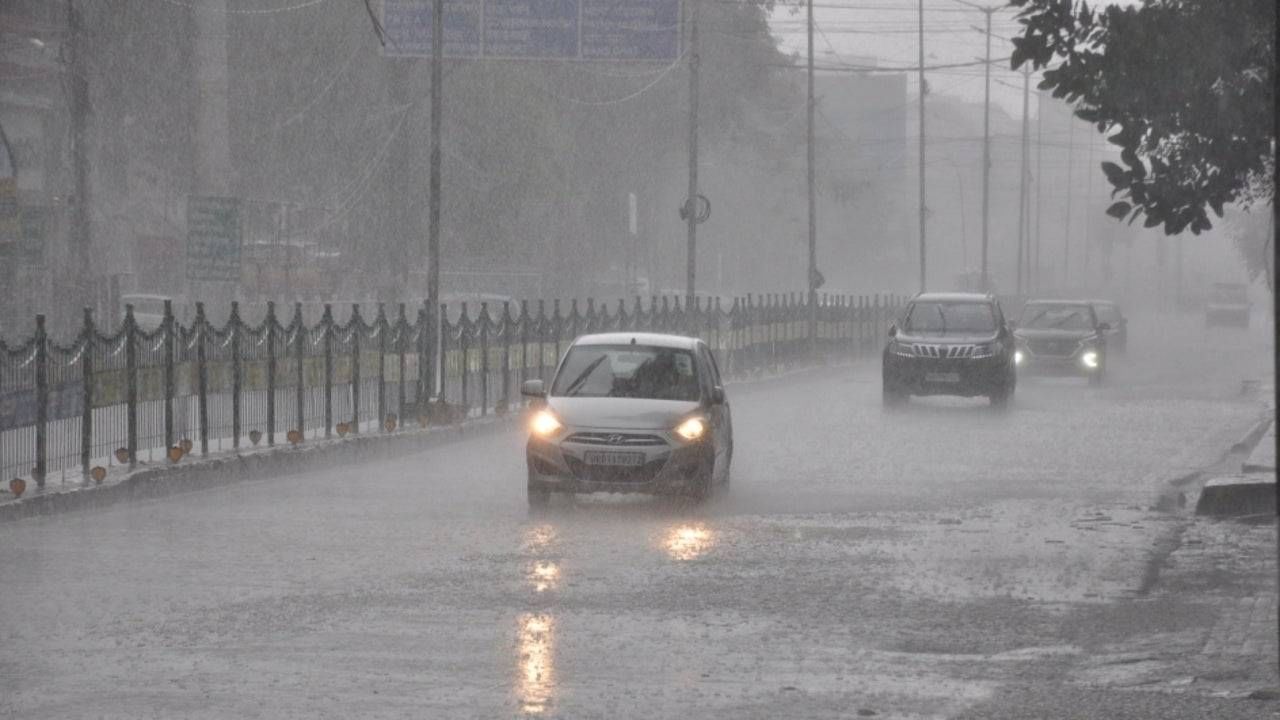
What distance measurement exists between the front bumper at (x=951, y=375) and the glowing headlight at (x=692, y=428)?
1508cm

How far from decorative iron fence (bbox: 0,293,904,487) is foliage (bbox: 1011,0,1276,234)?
8.32 m

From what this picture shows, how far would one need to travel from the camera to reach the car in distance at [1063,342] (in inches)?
1620

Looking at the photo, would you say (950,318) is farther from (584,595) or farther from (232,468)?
(584,595)

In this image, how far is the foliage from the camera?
14.9 m

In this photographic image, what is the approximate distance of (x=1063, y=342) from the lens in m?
41.6

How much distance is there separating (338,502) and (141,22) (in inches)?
1545

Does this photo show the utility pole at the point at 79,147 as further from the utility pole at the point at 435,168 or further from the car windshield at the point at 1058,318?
the car windshield at the point at 1058,318

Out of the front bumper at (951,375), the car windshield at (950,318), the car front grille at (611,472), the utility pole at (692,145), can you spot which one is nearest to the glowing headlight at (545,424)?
the car front grille at (611,472)

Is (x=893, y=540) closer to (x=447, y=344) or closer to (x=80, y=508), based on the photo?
(x=80, y=508)

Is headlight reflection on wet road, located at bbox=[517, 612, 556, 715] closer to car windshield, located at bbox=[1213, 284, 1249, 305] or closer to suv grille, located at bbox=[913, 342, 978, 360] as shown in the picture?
suv grille, located at bbox=[913, 342, 978, 360]

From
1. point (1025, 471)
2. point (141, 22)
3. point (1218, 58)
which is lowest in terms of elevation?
point (1025, 471)

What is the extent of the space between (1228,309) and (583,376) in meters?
75.4

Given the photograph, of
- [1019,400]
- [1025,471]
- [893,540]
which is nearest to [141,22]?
[1019,400]

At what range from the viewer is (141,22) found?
54938 mm
